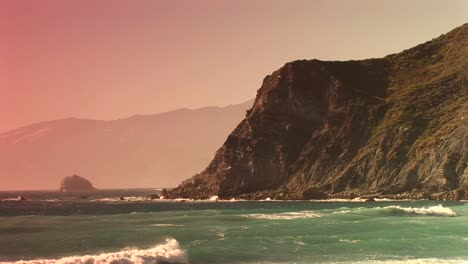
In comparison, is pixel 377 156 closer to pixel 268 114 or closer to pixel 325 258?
pixel 268 114

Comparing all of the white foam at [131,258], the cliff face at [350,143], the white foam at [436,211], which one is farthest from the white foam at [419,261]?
the cliff face at [350,143]

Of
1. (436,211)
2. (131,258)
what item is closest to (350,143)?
(436,211)

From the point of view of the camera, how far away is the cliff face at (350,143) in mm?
150375

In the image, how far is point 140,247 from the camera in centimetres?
5984

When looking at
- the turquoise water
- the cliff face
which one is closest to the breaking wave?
the turquoise water

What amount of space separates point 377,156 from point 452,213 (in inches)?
2928

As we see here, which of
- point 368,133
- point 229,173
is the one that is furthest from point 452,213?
point 229,173

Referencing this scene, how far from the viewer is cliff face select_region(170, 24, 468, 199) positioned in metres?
150

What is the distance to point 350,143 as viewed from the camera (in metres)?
178

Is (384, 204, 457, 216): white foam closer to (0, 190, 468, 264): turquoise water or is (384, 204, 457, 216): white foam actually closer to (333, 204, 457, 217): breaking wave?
(333, 204, 457, 217): breaking wave

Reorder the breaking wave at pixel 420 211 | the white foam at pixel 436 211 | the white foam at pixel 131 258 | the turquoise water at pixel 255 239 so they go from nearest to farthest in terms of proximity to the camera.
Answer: the white foam at pixel 131 258, the turquoise water at pixel 255 239, the white foam at pixel 436 211, the breaking wave at pixel 420 211

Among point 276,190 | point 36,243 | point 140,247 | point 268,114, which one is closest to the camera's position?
point 140,247

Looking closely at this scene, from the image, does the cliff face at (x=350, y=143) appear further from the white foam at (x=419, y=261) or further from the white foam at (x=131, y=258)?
the white foam at (x=131, y=258)

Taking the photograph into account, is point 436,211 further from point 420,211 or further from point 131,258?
point 131,258
